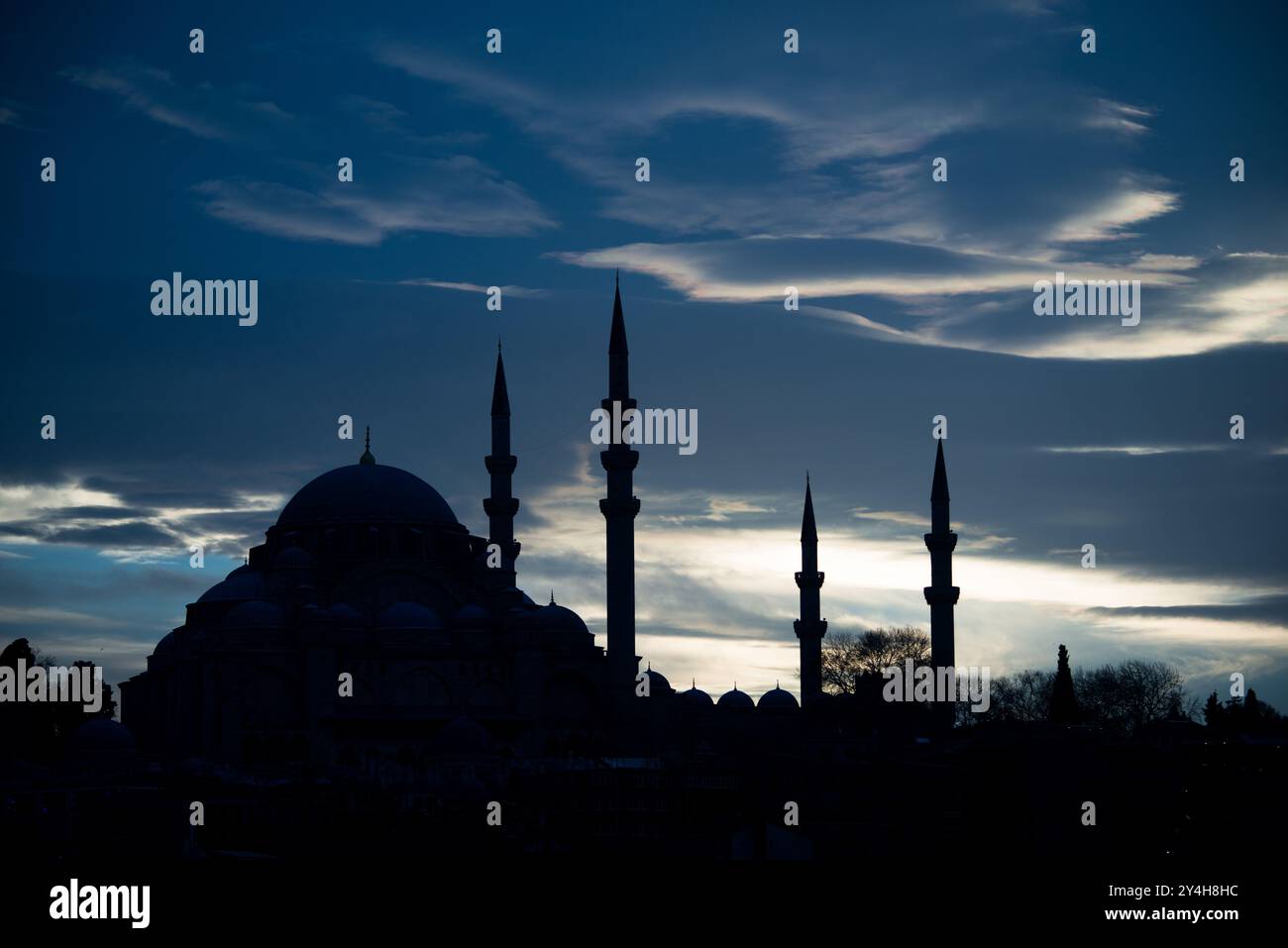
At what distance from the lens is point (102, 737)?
3061 inches

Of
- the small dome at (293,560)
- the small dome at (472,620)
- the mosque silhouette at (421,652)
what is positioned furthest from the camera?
the small dome at (293,560)

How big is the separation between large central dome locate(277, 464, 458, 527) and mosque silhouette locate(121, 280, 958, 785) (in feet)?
0.24

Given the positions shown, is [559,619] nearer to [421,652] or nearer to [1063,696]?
[421,652]

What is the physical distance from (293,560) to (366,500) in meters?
3.96

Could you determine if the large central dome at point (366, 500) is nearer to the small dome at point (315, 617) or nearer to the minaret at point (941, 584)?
the small dome at point (315, 617)

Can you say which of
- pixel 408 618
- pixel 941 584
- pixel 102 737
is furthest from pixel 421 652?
pixel 941 584

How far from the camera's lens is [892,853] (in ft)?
212

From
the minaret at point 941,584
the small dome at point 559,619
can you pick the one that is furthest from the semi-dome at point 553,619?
the minaret at point 941,584

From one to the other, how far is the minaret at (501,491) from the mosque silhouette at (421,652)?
7cm

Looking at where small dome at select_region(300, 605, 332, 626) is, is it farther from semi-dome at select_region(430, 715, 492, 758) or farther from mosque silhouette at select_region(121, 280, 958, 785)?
semi-dome at select_region(430, 715, 492, 758)

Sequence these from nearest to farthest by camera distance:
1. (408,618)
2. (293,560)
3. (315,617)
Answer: (315,617) → (408,618) → (293,560)

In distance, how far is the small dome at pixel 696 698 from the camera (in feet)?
278
